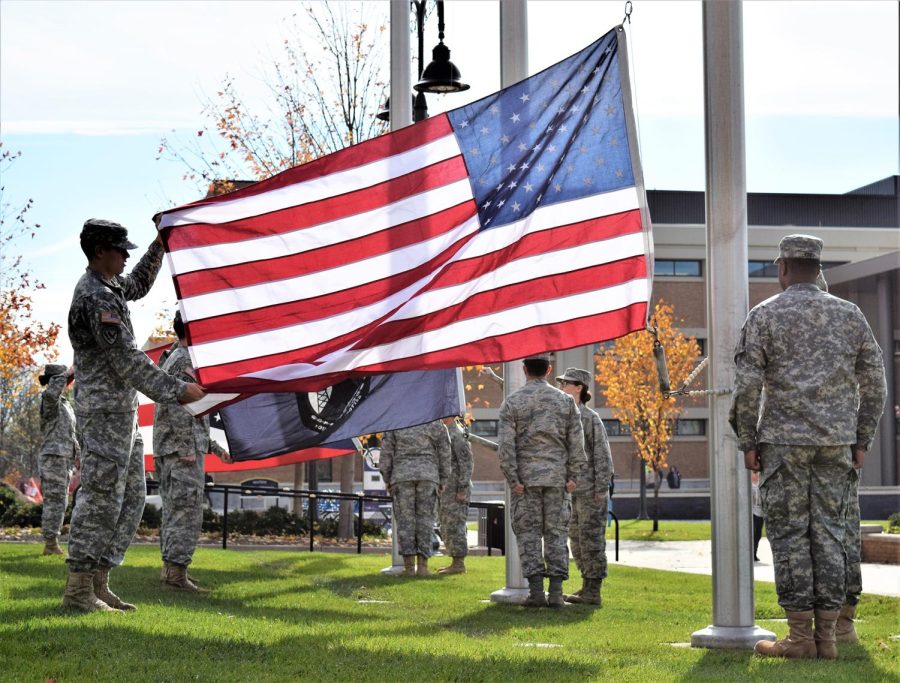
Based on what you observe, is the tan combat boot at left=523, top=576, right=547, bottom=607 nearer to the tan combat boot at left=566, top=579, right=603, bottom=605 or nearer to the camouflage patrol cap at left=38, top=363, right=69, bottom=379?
the tan combat boot at left=566, top=579, right=603, bottom=605

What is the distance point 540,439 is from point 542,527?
80 cm

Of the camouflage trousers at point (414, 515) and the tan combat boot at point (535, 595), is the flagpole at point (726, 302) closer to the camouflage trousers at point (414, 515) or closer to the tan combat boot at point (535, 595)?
the tan combat boot at point (535, 595)

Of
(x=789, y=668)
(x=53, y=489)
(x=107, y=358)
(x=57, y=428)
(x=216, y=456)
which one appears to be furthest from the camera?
(x=57, y=428)

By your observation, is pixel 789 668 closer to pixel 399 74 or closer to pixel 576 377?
pixel 576 377

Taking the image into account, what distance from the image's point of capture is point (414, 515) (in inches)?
608

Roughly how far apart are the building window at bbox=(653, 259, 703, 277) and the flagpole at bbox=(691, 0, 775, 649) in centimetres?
5843

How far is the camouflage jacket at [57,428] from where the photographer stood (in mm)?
16078

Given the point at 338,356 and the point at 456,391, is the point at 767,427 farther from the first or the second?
the point at 456,391

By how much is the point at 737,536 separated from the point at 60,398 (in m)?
Result: 10.4

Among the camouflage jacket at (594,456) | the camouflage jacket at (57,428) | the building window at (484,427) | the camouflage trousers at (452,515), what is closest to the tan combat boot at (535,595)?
the camouflage jacket at (594,456)

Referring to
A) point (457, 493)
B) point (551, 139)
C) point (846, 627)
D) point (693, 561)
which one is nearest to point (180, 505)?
point (551, 139)

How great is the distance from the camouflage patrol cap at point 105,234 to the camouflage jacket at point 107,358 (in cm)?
22

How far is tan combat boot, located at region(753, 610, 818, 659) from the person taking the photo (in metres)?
7.38

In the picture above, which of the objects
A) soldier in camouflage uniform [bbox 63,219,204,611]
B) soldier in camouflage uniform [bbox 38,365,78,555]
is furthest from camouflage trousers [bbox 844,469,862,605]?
soldier in camouflage uniform [bbox 38,365,78,555]
